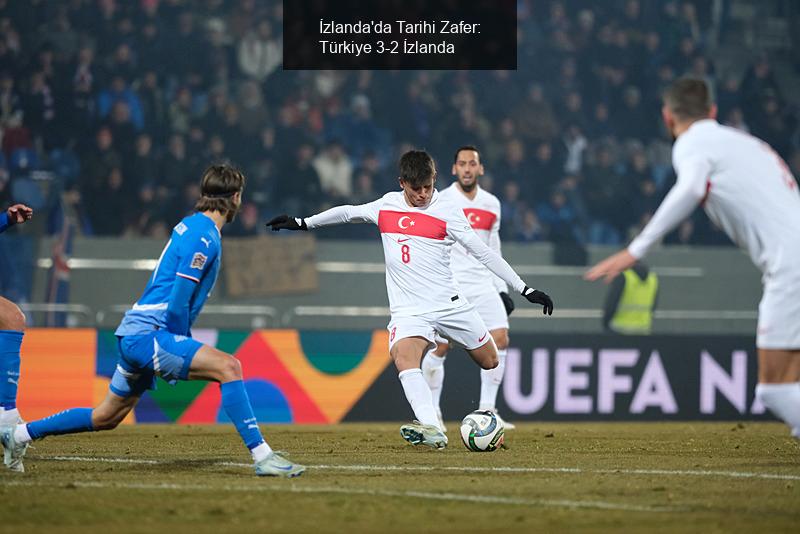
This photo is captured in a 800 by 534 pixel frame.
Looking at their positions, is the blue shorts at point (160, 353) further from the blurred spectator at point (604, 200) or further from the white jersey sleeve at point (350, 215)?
the blurred spectator at point (604, 200)

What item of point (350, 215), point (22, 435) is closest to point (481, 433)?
point (350, 215)

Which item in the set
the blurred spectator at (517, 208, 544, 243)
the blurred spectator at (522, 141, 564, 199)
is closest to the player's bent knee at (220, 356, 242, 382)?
the blurred spectator at (517, 208, 544, 243)

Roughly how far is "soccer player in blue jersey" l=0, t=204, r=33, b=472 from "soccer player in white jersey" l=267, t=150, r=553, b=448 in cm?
191

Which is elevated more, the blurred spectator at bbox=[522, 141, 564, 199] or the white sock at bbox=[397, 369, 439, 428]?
the blurred spectator at bbox=[522, 141, 564, 199]

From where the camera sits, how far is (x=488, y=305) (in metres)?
11.8

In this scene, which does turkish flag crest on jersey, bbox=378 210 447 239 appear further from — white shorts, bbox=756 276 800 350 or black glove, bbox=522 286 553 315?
white shorts, bbox=756 276 800 350

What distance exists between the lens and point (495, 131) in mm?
19000

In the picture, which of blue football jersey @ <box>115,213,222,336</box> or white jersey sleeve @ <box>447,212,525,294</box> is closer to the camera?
blue football jersey @ <box>115,213,222,336</box>

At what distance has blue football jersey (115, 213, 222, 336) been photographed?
710 cm

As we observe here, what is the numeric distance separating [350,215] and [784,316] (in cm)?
404

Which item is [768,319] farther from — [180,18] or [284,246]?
[180,18]

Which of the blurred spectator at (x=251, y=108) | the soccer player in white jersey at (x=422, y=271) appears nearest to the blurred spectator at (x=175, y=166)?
the blurred spectator at (x=251, y=108)

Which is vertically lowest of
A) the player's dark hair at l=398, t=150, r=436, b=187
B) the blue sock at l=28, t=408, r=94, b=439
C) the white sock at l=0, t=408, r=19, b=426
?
the white sock at l=0, t=408, r=19, b=426

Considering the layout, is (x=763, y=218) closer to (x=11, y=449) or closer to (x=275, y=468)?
(x=275, y=468)
